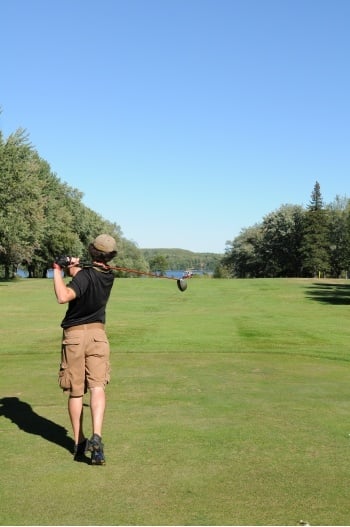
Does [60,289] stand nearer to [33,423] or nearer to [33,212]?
[33,423]

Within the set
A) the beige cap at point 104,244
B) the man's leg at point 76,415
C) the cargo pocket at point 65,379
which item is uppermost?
the beige cap at point 104,244

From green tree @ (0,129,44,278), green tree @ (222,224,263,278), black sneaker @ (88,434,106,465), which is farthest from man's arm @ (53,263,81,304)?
green tree @ (222,224,263,278)

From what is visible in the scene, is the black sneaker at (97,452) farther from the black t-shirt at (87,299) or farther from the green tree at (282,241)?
the green tree at (282,241)

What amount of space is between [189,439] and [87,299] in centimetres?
184

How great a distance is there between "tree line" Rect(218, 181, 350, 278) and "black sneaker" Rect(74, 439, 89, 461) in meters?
88.7

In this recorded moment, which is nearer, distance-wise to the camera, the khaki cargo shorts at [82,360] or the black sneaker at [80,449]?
the black sneaker at [80,449]

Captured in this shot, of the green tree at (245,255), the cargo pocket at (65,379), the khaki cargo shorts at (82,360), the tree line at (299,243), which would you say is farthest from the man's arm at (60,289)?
the green tree at (245,255)

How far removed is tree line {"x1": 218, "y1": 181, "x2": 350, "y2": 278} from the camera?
305 feet

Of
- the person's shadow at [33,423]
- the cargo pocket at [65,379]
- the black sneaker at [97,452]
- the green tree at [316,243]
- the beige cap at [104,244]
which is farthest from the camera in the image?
the green tree at [316,243]

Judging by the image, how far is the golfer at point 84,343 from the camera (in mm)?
5609

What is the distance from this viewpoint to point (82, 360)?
18.7 ft

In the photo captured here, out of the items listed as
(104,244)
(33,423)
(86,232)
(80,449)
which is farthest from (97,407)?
(86,232)

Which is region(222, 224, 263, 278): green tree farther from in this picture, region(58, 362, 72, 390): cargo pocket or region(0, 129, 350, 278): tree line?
region(58, 362, 72, 390): cargo pocket

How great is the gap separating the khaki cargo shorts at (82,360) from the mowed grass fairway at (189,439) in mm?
676
